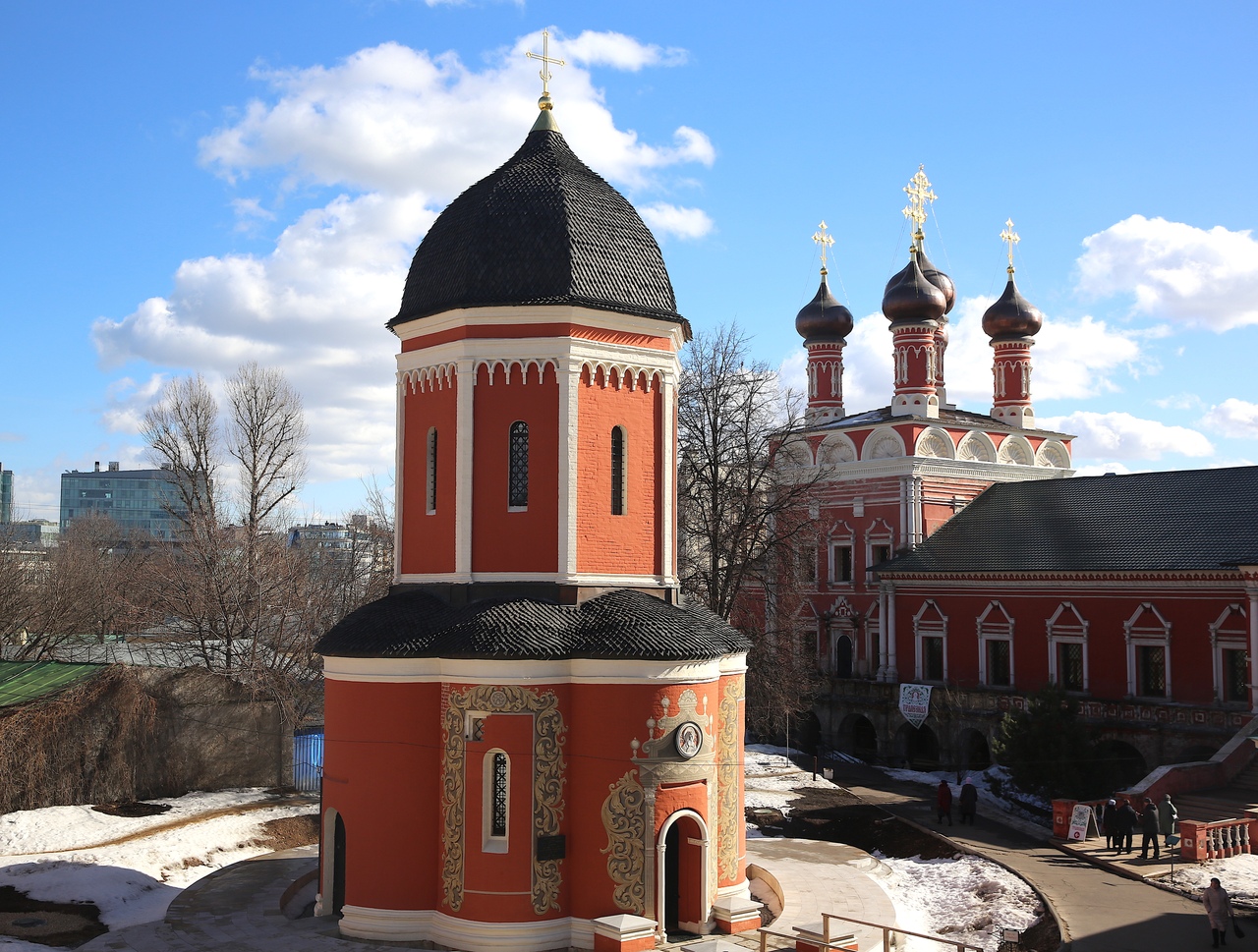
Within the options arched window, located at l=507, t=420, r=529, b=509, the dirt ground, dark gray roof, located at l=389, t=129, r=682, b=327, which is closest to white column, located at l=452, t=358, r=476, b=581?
arched window, located at l=507, t=420, r=529, b=509

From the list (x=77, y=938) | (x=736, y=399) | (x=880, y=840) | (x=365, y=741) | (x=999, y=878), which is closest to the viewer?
(x=365, y=741)

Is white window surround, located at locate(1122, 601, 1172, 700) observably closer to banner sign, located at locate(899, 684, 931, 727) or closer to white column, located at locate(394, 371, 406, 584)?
banner sign, located at locate(899, 684, 931, 727)

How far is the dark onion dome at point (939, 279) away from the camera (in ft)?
136

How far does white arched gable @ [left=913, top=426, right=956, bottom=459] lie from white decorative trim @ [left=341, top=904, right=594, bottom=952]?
25039 millimetres

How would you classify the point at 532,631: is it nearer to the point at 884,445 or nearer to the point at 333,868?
the point at 333,868

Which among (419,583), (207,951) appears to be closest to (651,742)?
(419,583)

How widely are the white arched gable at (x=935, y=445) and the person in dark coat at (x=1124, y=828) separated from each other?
18058 millimetres

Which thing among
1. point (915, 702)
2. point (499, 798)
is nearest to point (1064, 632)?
point (915, 702)

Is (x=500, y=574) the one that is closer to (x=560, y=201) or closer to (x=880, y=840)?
(x=560, y=201)

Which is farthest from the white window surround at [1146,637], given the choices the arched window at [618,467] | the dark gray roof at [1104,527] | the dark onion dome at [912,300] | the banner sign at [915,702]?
the arched window at [618,467]

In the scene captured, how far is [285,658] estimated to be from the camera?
2666 centimetres

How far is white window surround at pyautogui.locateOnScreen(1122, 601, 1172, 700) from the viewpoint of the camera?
88.7 feet

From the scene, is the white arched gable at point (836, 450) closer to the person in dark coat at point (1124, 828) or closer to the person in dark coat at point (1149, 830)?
the person in dark coat at point (1124, 828)

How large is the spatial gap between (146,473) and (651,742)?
125 meters
